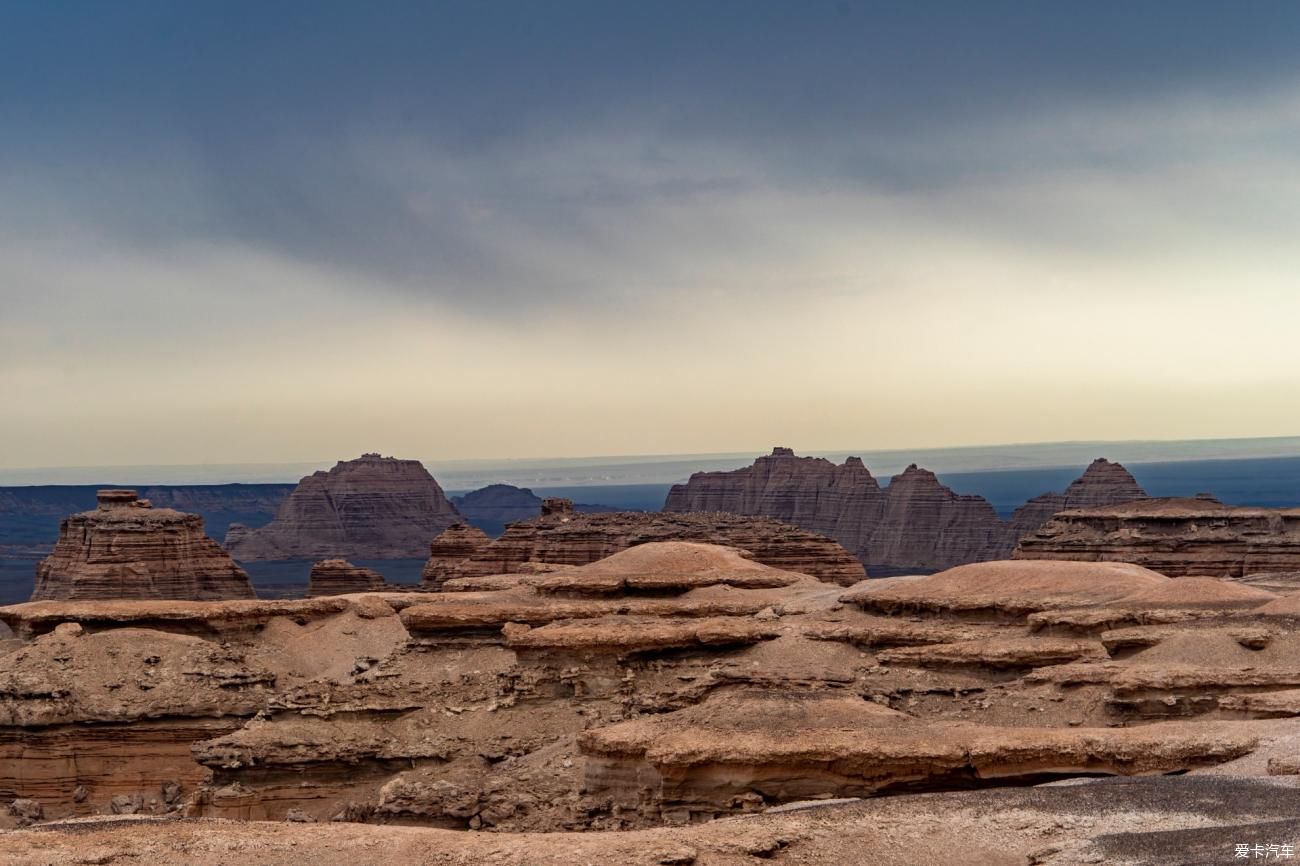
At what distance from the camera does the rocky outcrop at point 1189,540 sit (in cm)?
6188

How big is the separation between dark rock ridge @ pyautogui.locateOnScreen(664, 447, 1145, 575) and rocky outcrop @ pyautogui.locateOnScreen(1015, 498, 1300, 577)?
168 feet

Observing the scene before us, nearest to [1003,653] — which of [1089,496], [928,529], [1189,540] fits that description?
[1189,540]

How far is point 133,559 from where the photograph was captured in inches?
3022

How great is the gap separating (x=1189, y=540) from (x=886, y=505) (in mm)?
79374

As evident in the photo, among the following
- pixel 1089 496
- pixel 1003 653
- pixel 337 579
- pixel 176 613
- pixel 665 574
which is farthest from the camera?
pixel 1089 496

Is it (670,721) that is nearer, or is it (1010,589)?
(670,721)

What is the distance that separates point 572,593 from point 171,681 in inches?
403

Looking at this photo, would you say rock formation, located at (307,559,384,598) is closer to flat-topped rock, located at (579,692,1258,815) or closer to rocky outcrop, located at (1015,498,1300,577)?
rocky outcrop, located at (1015,498,1300,577)

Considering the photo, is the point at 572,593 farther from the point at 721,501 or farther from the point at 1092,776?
the point at 721,501

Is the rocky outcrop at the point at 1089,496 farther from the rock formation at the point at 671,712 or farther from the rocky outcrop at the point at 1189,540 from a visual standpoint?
the rock formation at the point at 671,712

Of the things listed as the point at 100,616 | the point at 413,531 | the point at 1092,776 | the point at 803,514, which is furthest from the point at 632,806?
the point at 413,531

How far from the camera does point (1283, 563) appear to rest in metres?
61.2

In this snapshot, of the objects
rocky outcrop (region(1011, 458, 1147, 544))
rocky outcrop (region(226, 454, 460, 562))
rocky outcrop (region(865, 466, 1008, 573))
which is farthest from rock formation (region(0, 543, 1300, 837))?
rocky outcrop (region(226, 454, 460, 562))

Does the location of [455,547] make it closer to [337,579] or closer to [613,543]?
[337,579]
